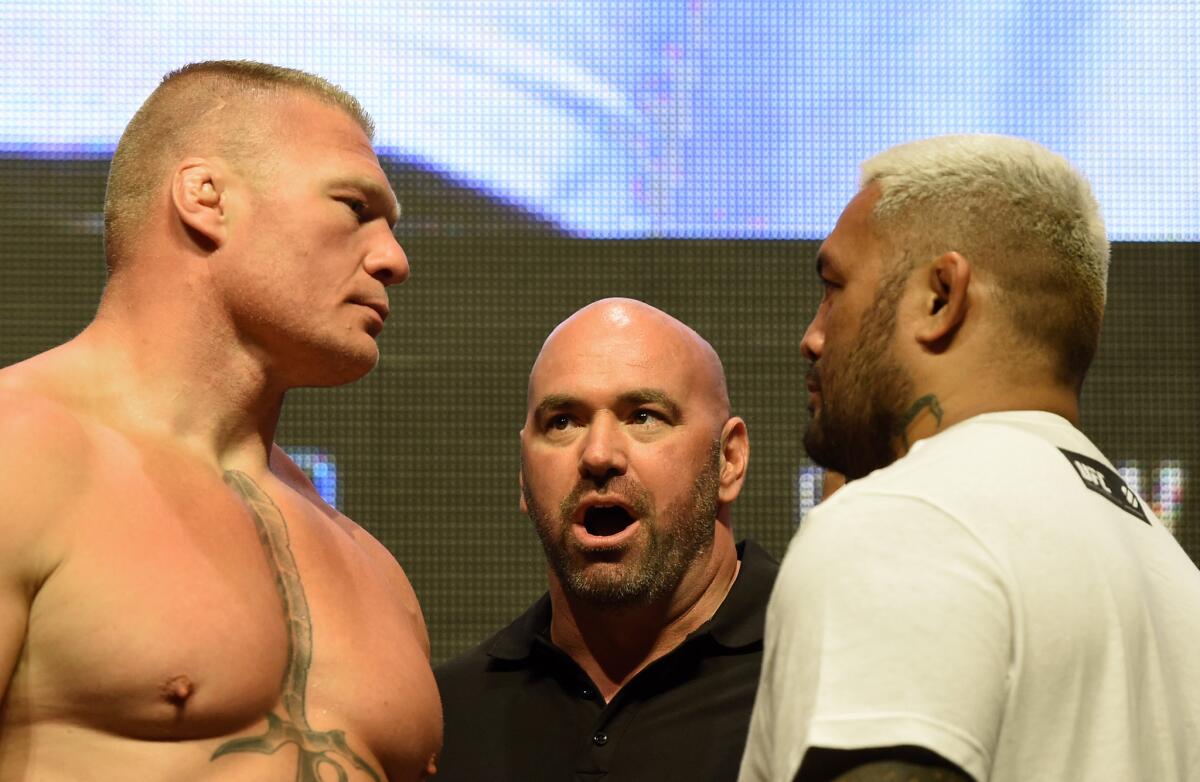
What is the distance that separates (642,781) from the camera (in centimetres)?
158

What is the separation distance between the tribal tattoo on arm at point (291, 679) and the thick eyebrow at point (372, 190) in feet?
1.00

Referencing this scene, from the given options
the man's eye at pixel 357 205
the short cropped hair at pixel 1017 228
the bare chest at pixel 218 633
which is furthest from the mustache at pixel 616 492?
the short cropped hair at pixel 1017 228

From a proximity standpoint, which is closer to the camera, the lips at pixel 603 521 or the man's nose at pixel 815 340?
the man's nose at pixel 815 340

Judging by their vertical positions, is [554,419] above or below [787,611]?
below

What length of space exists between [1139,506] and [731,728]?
771mm

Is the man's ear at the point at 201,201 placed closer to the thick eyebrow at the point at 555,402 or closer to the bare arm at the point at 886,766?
the thick eyebrow at the point at 555,402

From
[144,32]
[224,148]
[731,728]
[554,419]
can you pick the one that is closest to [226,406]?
[224,148]

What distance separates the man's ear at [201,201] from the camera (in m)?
1.28

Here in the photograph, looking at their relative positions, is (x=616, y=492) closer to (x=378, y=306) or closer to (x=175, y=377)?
(x=378, y=306)

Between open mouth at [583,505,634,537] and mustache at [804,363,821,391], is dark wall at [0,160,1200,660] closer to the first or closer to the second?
open mouth at [583,505,634,537]

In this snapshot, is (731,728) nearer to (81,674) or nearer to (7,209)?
(81,674)

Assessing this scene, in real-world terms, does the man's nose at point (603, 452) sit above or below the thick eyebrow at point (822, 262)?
below

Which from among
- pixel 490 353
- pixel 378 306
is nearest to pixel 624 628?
pixel 378 306

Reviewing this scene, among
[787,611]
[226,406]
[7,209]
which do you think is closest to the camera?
[787,611]
